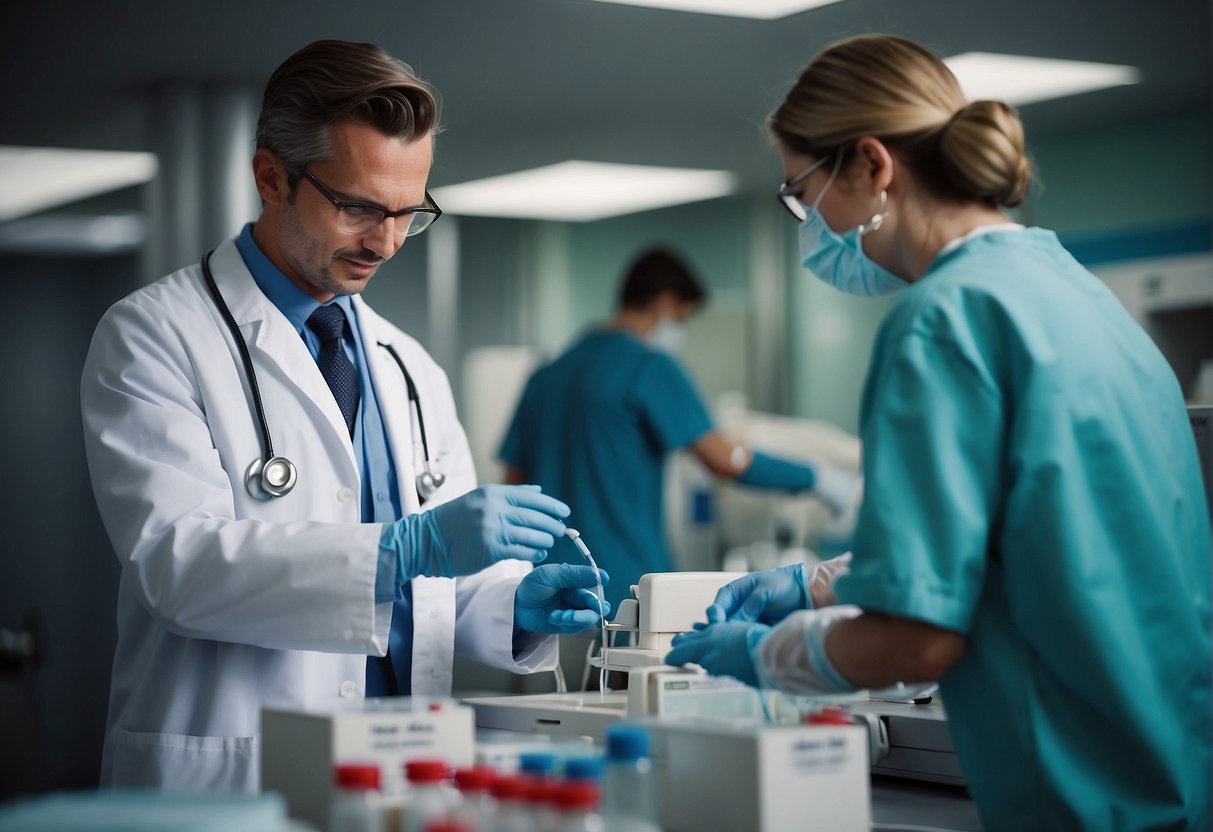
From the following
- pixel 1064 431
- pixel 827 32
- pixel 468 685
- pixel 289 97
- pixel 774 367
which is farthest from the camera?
pixel 774 367

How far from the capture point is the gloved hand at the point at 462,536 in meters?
1.42

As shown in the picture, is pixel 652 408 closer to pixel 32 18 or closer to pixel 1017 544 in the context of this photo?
pixel 32 18

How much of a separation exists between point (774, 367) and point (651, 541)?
2.67 m

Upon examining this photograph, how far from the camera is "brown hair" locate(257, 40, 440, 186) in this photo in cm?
160

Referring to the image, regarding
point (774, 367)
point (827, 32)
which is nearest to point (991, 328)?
point (827, 32)

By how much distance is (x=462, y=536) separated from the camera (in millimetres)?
1425

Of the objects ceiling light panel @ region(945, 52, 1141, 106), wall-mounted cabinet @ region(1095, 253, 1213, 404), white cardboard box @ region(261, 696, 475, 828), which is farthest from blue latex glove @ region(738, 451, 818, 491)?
white cardboard box @ region(261, 696, 475, 828)

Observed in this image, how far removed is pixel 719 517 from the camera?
517 centimetres

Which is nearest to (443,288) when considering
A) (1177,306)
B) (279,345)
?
(1177,306)

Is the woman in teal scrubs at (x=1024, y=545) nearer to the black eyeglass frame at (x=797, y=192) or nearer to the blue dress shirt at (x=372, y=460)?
the black eyeglass frame at (x=797, y=192)

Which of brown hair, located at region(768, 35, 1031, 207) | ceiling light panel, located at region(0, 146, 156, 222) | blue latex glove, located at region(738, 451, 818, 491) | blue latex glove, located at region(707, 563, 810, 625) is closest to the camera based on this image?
brown hair, located at region(768, 35, 1031, 207)

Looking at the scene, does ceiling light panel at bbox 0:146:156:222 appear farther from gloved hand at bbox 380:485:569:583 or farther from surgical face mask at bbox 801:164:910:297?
surgical face mask at bbox 801:164:910:297

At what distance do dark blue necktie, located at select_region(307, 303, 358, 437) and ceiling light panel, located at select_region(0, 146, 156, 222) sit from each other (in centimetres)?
188

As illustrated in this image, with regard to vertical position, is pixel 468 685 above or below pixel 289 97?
below
